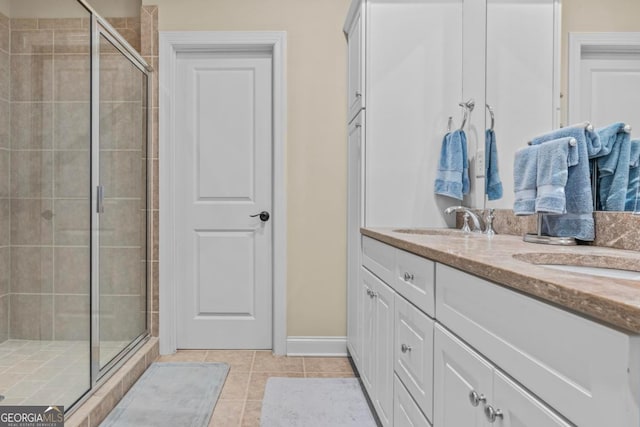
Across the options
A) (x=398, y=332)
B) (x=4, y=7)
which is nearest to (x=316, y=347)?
(x=398, y=332)

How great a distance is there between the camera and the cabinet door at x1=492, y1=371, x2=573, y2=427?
63 cm

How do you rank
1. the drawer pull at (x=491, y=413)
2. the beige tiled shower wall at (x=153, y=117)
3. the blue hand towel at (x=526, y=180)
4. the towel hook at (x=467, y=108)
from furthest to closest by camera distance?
the beige tiled shower wall at (x=153, y=117), the towel hook at (x=467, y=108), the blue hand towel at (x=526, y=180), the drawer pull at (x=491, y=413)

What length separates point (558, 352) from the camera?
599 mm

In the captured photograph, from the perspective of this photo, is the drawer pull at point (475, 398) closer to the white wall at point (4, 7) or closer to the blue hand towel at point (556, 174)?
the blue hand towel at point (556, 174)

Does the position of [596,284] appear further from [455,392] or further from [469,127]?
[469,127]

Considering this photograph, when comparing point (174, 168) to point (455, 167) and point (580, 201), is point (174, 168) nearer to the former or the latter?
point (455, 167)

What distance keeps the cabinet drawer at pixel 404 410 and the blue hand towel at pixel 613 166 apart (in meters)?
0.87

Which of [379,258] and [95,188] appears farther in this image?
[95,188]

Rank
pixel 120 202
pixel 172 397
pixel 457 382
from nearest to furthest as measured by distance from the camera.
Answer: pixel 457 382
pixel 172 397
pixel 120 202

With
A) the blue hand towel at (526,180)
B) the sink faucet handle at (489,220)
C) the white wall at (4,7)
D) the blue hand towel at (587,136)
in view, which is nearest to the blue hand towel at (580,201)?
the blue hand towel at (587,136)

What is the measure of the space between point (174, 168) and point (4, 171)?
91cm

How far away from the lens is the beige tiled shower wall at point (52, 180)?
1.94 m

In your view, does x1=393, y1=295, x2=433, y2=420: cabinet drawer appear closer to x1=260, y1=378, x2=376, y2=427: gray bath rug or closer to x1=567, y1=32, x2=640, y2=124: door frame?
x1=260, y1=378, x2=376, y2=427: gray bath rug

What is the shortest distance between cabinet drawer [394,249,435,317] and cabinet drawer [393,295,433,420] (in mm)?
30
